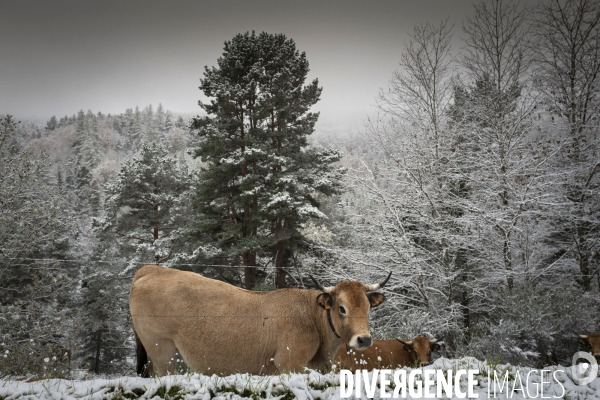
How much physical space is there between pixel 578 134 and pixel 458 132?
3.68 m

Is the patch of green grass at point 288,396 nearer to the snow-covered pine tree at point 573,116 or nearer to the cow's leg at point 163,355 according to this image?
the cow's leg at point 163,355

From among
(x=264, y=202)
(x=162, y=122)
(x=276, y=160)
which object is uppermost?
(x=162, y=122)

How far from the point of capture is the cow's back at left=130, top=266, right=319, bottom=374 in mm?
4887

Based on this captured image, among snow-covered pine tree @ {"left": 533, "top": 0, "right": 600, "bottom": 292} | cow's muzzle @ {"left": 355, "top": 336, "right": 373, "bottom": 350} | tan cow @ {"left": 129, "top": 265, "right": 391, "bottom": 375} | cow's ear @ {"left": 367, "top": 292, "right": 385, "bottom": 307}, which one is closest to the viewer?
cow's muzzle @ {"left": 355, "top": 336, "right": 373, "bottom": 350}

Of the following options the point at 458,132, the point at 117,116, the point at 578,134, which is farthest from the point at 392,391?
the point at 117,116

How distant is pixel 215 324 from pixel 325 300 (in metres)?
1.66

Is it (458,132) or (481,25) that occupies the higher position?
(481,25)

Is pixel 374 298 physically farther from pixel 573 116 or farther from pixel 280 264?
pixel 573 116

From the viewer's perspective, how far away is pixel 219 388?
3031mm

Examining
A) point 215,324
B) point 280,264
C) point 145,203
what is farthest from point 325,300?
point 145,203

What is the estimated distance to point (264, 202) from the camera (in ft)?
51.1

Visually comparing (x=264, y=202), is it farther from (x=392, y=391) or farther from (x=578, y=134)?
(x=392, y=391)

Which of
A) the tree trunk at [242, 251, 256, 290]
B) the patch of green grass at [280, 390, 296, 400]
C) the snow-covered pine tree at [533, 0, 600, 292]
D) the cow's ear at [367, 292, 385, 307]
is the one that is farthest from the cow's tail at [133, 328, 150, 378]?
the snow-covered pine tree at [533, 0, 600, 292]

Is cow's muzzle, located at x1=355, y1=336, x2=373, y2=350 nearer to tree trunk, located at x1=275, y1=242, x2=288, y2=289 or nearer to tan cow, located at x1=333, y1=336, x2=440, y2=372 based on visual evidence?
tan cow, located at x1=333, y1=336, x2=440, y2=372
